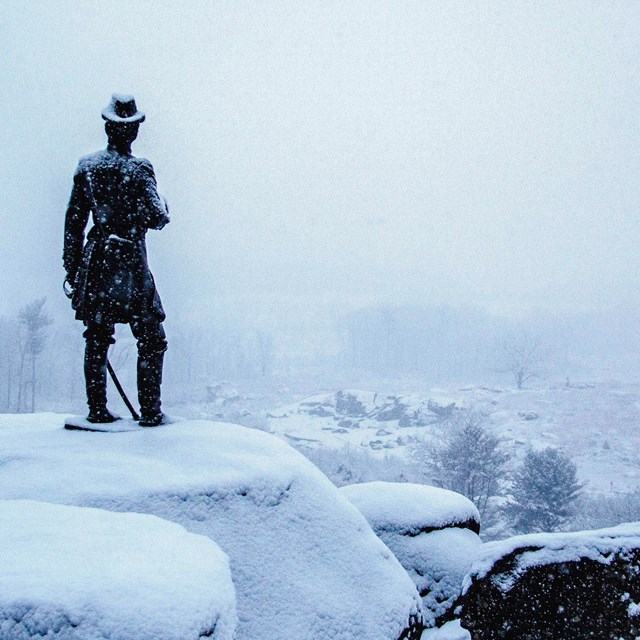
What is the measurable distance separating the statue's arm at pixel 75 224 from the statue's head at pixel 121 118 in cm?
50

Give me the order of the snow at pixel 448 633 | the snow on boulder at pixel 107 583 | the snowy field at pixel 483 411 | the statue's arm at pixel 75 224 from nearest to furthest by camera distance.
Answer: the snow on boulder at pixel 107 583 < the snow at pixel 448 633 < the statue's arm at pixel 75 224 < the snowy field at pixel 483 411

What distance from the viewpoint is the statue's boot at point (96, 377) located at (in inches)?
169

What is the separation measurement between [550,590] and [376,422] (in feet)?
161

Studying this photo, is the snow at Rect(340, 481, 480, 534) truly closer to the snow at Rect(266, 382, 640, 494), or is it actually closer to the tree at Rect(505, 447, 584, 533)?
the tree at Rect(505, 447, 584, 533)

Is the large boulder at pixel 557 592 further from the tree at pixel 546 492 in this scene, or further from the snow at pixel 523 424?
the snow at pixel 523 424

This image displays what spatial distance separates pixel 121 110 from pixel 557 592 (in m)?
4.78

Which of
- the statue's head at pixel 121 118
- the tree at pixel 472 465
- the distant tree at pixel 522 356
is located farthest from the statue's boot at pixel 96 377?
the distant tree at pixel 522 356

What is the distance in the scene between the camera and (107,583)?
1.62 metres

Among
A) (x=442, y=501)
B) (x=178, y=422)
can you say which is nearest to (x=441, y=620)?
(x=442, y=501)

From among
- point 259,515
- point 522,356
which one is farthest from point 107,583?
point 522,356

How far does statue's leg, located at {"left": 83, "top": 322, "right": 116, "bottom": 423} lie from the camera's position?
14.0 feet

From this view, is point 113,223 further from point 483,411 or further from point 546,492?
point 483,411

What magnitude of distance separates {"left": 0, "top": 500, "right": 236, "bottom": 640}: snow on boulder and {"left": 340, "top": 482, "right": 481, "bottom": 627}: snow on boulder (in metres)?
2.38

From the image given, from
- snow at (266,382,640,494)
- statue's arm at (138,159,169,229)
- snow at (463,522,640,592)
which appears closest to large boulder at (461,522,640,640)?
snow at (463,522,640,592)
